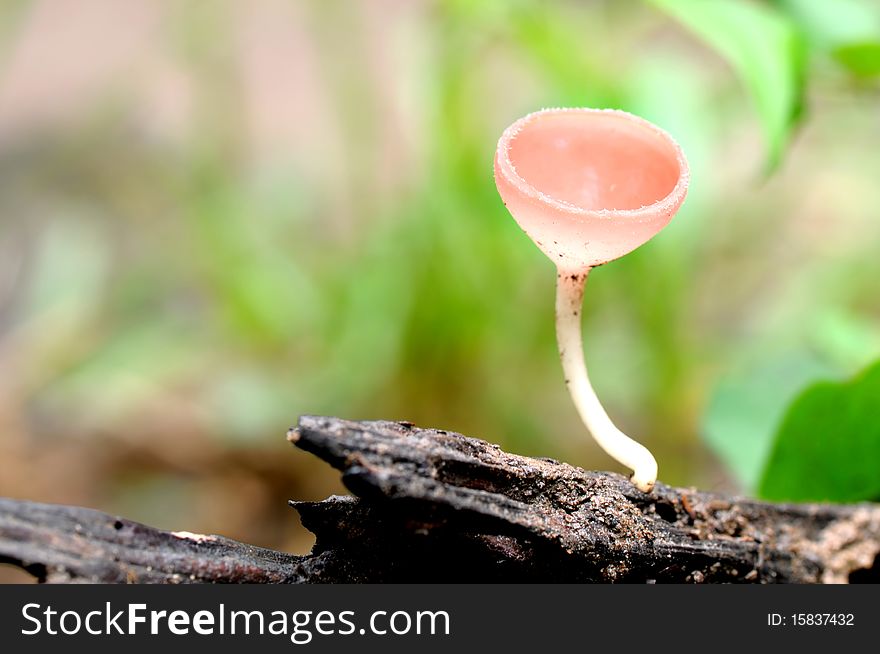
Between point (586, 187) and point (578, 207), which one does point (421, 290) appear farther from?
point (578, 207)

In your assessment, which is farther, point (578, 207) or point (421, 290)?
point (421, 290)

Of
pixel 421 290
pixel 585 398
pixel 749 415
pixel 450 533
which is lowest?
pixel 450 533

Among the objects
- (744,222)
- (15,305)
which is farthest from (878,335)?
(15,305)

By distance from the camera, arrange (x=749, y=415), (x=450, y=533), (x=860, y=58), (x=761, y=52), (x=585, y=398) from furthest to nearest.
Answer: (x=749, y=415) → (x=860, y=58) → (x=761, y=52) → (x=585, y=398) → (x=450, y=533)

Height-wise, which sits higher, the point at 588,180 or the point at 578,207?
the point at 588,180

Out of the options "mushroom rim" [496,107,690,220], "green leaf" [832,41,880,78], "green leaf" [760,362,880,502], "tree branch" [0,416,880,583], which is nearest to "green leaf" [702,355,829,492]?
"green leaf" [760,362,880,502]

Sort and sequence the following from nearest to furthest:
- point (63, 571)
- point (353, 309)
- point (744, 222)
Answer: point (63, 571), point (353, 309), point (744, 222)

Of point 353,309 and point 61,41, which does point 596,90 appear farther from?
point 61,41

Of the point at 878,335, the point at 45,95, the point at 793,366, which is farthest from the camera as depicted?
the point at 45,95

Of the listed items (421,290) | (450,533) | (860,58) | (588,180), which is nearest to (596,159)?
(588,180)
